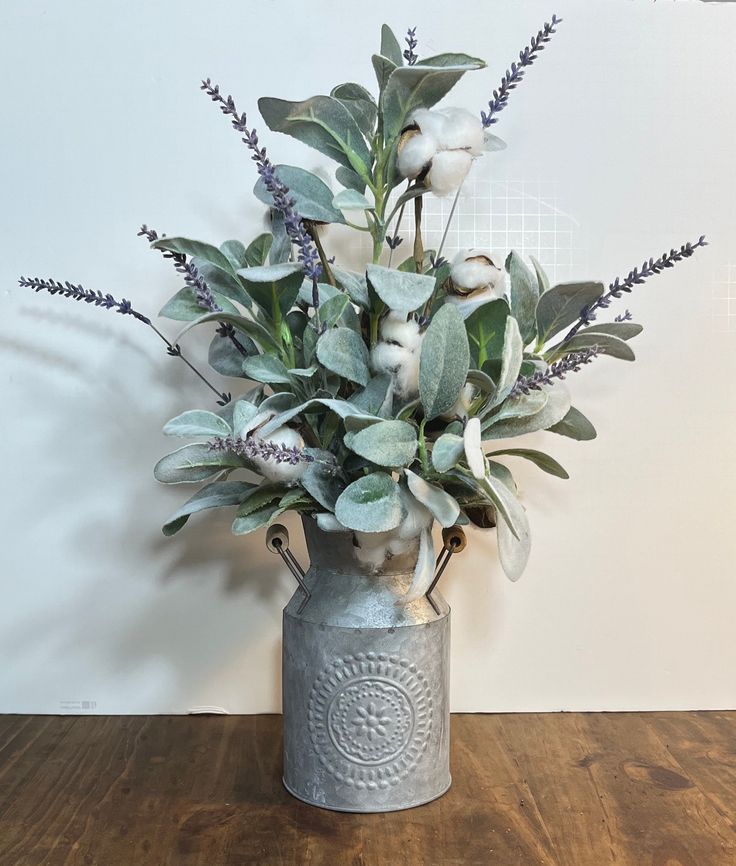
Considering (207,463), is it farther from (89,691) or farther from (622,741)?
(622,741)

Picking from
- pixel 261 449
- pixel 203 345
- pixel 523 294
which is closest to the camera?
pixel 261 449

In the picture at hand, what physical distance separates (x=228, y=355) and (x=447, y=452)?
278mm

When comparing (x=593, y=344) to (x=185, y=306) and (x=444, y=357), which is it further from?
(x=185, y=306)

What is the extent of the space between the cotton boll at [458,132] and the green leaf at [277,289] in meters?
0.15

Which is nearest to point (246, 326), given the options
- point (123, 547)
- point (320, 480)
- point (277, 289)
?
point (277, 289)

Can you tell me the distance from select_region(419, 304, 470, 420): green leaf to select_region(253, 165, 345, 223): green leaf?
0.16m

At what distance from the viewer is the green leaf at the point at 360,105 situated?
79 centimetres

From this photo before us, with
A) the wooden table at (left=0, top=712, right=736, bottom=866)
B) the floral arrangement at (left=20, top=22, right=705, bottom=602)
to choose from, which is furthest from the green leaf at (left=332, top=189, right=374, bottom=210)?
the wooden table at (left=0, top=712, right=736, bottom=866)

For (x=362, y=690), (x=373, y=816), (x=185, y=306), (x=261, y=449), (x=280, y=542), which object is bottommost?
(x=373, y=816)

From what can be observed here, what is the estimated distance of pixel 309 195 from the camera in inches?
32.3

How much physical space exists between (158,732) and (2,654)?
0.67ft

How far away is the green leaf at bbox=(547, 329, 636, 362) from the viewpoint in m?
0.81

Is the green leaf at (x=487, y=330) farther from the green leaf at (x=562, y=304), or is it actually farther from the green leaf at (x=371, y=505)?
the green leaf at (x=371, y=505)

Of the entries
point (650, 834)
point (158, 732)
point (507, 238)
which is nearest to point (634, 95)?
point (507, 238)
